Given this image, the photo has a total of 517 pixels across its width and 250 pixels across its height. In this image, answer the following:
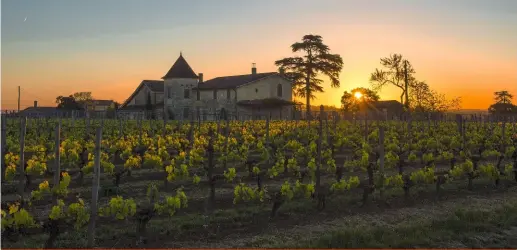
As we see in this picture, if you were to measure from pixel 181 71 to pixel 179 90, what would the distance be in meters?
2.56

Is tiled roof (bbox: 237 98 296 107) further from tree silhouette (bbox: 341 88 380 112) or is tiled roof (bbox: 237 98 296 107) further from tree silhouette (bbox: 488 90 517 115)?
tree silhouette (bbox: 488 90 517 115)

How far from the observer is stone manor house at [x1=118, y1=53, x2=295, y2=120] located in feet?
182

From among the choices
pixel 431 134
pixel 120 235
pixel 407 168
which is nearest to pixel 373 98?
pixel 431 134

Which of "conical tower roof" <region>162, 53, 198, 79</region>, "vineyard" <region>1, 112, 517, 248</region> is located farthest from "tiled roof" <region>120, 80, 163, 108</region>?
"vineyard" <region>1, 112, 517, 248</region>

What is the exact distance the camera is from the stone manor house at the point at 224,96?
55.5 meters

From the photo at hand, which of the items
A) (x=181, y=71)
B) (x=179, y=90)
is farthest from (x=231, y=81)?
(x=181, y=71)

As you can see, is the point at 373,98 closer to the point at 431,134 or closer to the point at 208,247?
the point at 431,134

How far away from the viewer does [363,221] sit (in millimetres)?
9742

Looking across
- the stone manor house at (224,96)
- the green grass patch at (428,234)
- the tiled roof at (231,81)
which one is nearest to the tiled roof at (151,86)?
the stone manor house at (224,96)

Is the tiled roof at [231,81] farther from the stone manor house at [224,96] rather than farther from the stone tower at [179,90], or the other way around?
the stone tower at [179,90]

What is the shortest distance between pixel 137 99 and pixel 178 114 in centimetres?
1191

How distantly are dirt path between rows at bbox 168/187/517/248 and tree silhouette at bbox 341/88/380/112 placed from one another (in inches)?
2095

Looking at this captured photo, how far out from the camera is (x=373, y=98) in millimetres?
65250

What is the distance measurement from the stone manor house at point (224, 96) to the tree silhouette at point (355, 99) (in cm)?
1119
